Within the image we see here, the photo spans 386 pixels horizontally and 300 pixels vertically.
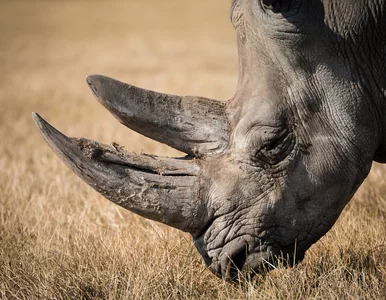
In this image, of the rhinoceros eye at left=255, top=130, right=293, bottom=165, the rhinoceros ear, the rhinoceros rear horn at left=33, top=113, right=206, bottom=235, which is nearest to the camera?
the rhinoceros rear horn at left=33, top=113, right=206, bottom=235

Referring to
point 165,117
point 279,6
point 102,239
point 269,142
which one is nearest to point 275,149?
point 269,142

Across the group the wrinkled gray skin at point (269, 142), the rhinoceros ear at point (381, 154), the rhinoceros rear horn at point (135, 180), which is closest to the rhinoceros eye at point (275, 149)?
the wrinkled gray skin at point (269, 142)

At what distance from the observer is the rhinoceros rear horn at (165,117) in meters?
4.05

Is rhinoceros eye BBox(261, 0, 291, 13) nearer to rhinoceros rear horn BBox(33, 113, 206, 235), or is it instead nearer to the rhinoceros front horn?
the rhinoceros front horn

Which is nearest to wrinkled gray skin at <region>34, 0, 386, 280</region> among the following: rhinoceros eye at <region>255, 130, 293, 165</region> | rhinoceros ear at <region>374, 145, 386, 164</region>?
rhinoceros eye at <region>255, 130, 293, 165</region>

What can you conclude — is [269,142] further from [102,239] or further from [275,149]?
[102,239]

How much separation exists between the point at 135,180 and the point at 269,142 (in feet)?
2.57

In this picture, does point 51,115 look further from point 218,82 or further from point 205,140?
point 205,140

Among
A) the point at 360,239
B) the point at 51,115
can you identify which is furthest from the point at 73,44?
the point at 360,239

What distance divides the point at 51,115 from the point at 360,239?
748cm

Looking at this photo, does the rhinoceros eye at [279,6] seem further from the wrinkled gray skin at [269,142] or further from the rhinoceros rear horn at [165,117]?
the rhinoceros rear horn at [165,117]

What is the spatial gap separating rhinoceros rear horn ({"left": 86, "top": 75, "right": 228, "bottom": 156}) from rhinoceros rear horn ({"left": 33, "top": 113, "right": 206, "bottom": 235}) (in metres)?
0.17

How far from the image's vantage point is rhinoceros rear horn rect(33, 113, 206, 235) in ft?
12.7

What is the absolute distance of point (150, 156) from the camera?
4102mm
